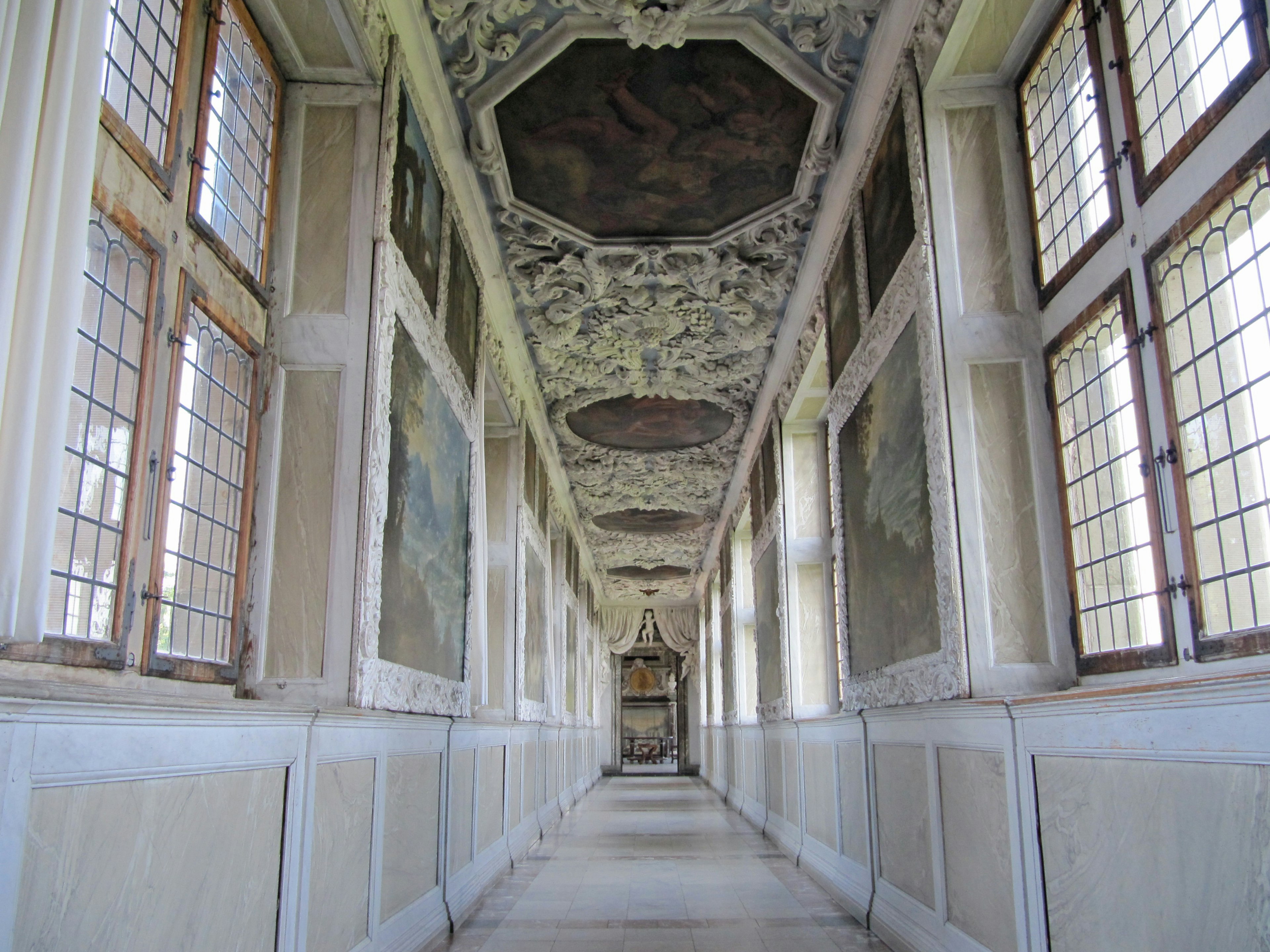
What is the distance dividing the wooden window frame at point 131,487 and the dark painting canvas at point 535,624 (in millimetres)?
7645

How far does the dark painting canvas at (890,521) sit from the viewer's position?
5.34 metres

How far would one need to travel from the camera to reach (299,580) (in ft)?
15.4

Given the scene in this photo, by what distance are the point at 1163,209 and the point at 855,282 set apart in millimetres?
3508

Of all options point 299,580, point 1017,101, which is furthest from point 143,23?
point 1017,101

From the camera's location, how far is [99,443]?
3.27 metres

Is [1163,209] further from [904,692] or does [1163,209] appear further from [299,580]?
[299,580]

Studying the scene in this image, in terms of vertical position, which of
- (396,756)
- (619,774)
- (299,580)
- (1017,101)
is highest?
(1017,101)

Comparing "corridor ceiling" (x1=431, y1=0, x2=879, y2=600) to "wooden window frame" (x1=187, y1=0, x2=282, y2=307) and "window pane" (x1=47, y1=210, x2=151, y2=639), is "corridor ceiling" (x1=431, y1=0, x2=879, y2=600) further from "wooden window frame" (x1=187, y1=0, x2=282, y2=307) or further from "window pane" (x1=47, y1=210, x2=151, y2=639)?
"window pane" (x1=47, y1=210, x2=151, y2=639)

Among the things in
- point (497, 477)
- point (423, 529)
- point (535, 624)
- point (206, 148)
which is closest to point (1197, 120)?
point (206, 148)

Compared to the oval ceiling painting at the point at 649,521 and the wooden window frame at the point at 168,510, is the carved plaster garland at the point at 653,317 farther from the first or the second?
the wooden window frame at the point at 168,510

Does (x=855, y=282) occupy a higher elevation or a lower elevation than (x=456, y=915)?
Answer: higher

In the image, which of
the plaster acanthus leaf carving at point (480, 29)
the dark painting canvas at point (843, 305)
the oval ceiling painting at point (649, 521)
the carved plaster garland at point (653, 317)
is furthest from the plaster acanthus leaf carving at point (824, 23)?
the oval ceiling painting at point (649, 521)

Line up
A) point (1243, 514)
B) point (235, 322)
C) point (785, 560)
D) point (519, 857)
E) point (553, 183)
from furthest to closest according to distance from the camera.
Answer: point (785, 560)
point (519, 857)
point (553, 183)
point (235, 322)
point (1243, 514)

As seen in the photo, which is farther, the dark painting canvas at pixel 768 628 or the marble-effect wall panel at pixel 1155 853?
the dark painting canvas at pixel 768 628
